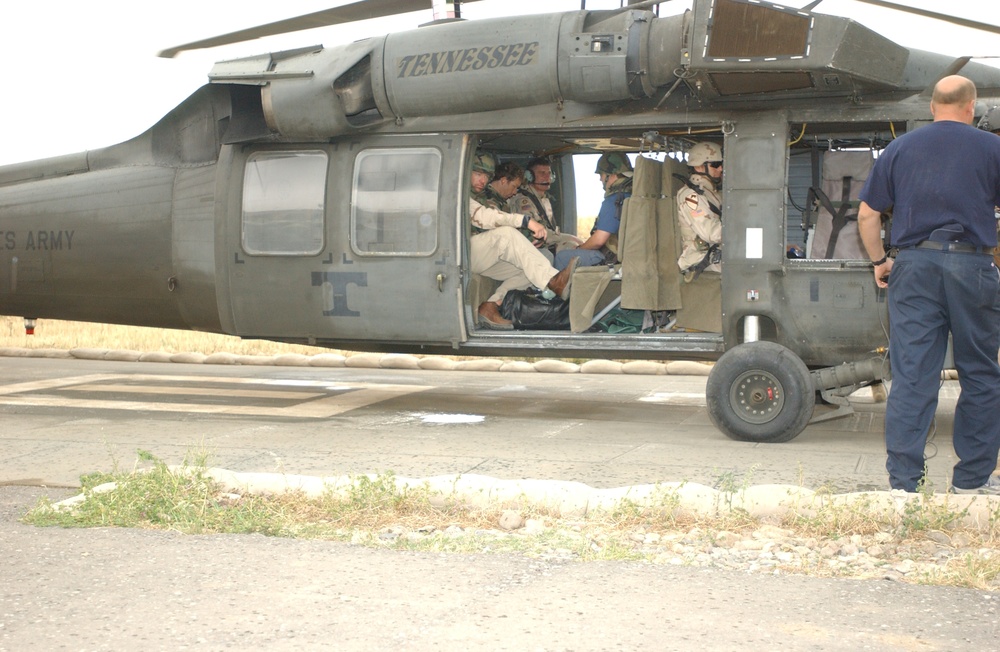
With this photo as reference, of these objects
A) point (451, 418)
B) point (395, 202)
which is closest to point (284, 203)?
point (395, 202)

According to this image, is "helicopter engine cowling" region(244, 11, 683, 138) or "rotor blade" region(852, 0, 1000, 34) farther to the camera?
"helicopter engine cowling" region(244, 11, 683, 138)

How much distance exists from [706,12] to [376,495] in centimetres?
410

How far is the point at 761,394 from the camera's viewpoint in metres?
7.80

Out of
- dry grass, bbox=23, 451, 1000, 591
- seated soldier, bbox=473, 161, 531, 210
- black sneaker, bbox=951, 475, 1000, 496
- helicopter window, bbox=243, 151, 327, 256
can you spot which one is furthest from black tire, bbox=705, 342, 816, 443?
helicopter window, bbox=243, 151, 327, 256

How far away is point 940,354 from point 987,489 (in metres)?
0.73

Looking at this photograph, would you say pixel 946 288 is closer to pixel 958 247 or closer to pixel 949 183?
pixel 958 247

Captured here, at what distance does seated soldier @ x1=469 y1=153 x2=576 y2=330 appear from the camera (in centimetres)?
916

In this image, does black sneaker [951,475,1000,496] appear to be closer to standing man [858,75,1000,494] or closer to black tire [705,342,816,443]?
standing man [858,75,1000,494]

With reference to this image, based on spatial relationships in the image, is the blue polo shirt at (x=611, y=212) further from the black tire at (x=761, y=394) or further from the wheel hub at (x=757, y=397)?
the wheel hub at (x=757, y=397)

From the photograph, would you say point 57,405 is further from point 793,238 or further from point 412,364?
point 793,238

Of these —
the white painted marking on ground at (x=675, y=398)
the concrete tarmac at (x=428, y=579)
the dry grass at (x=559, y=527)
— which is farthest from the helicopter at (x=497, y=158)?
the dry grass at (x=559, y=527)

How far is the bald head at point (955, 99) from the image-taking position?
5641 millimetres

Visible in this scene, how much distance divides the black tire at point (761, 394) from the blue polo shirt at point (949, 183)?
212 centimetres

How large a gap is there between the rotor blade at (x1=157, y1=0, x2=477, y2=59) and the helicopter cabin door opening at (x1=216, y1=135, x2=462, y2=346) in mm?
896
